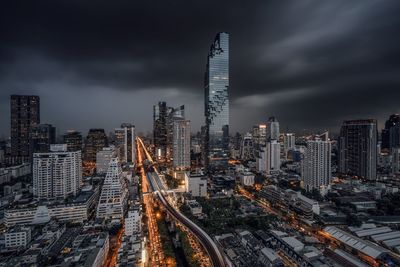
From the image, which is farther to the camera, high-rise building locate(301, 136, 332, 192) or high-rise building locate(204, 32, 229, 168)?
high-rise building locate(204, 32, 229, 168)

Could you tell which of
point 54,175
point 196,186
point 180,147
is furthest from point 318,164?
point 54,175

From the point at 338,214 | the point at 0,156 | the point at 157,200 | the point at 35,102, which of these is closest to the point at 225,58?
the point at 157,200

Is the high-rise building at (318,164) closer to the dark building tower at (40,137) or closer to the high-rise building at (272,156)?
the high-rise building at (272,156)

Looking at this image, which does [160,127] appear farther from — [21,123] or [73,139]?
[21,123]

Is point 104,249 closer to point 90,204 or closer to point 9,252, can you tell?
point 9,252

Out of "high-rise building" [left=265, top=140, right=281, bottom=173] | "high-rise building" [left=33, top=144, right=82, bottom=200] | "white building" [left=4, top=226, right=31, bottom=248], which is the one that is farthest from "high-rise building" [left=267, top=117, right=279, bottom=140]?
"white building" [left=4, top=226, right=31, bottom=248]

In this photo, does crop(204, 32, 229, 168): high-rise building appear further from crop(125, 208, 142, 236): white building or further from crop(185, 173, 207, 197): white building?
crop(125, 208, 142, 236): white building
